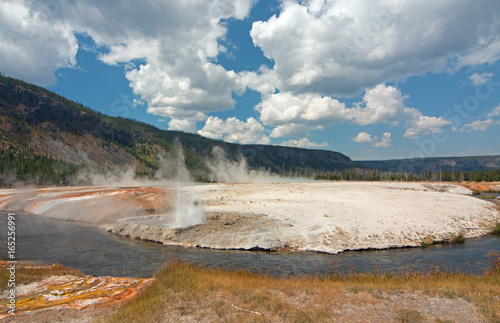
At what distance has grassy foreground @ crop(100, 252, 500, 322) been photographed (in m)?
8.40

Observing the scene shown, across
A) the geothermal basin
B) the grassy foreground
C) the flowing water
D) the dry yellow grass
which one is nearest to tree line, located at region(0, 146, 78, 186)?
the geothermal basin

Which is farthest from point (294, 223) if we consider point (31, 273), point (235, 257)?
point (31, 273)

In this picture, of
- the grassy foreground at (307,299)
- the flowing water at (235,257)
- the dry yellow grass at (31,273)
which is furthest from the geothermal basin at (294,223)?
the dry yellow grass at (31,273)

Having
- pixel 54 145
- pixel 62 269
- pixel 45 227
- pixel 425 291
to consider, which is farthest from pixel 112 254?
pixel 54 145

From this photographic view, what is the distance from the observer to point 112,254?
62.0 feet

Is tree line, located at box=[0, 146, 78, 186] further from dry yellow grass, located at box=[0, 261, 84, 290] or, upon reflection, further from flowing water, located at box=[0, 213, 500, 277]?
dry yellow grass, located at box=[0, 261, 84, 290]

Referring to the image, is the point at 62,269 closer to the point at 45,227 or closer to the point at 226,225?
the point at 226,225

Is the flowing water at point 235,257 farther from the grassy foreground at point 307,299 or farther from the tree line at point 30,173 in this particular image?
the tree line at point 30,173

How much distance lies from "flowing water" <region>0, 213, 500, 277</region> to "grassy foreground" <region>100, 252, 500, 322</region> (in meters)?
3.00

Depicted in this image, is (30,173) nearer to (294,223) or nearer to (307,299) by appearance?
(294,223)

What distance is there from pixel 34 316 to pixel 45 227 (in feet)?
84.4

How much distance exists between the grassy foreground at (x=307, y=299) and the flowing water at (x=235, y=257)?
2998 millimetres

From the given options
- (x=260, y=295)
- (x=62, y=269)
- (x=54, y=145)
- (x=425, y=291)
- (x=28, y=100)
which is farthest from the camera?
(x=28, y=100)

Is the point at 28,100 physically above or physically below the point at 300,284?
above
